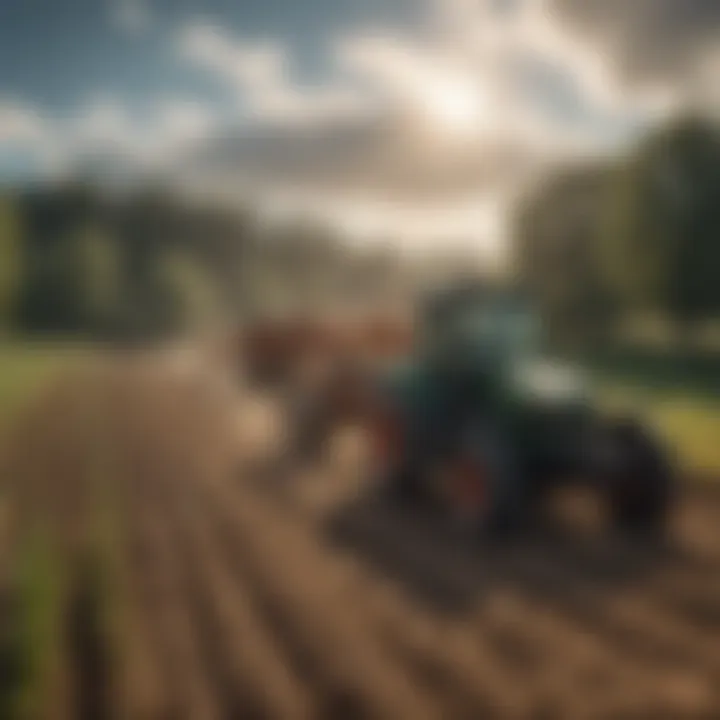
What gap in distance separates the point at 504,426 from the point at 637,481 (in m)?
0.51

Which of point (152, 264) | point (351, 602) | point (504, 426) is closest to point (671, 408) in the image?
point (504, 426)

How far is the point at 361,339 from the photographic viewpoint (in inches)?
109

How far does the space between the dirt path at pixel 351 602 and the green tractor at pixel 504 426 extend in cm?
19

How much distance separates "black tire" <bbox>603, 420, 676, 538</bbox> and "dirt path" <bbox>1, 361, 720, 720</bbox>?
0.42ft

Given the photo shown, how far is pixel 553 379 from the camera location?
2.67m

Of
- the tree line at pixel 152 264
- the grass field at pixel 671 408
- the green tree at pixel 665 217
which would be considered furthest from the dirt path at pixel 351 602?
the green tree at pixel 665 217

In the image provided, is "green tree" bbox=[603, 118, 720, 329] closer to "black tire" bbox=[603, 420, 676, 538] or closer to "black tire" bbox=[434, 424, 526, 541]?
"black tire" bbox=[603, 420, 676, 538]

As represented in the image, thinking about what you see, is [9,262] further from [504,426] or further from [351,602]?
[504,426]

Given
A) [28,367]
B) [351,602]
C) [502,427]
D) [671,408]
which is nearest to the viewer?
[351,602]

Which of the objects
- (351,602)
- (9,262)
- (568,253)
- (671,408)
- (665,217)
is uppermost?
(665,217)

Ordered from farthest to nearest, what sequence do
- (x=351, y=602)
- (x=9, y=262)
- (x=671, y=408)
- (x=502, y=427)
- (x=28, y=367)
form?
1. (x=502, y=427)
2. (x=671, y=408)
3. (x=28, y=367)
4. (x=9, y=262)
5. (x=351, y=602)

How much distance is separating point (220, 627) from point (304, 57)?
1896 millimetres

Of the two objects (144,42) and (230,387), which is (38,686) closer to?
(230,387)

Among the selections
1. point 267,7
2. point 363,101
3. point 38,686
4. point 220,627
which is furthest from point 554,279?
point 38,686
